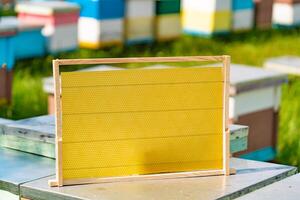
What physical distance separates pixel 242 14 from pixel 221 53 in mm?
1891

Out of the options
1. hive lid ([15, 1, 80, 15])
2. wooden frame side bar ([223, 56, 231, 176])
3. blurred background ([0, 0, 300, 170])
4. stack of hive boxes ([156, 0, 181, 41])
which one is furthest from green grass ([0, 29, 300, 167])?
wooden frame side bar ([223, 56, 231, 176])

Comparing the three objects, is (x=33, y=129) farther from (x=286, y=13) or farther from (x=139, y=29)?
(x=286, y=13)

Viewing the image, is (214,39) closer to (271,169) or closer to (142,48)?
(142,48)

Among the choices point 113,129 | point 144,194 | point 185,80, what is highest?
point 185,80

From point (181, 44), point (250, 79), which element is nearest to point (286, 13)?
point (181, 44)

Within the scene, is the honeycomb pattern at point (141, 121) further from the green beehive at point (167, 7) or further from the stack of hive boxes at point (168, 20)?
the stack of hive boxes at point (168, 20)

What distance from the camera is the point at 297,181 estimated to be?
2.82 m

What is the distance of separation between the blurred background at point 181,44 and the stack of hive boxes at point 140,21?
0.5 inches

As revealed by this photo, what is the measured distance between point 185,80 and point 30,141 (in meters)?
0.77

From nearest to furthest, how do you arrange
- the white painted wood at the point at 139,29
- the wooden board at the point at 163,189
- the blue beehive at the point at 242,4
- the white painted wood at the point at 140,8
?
the wooden board at the point at 163,189, the white painted wood at the point at 140,8, the white painted wood at the point at 139,29, the blue beehive at the point at 242,4

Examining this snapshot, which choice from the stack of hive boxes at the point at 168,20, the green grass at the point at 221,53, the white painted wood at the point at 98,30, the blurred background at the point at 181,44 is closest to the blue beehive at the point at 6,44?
the blurred background at the point at 181,44

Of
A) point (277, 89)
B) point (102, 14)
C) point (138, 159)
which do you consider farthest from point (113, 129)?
point (102, 14)

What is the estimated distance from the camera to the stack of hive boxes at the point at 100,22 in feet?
30.3

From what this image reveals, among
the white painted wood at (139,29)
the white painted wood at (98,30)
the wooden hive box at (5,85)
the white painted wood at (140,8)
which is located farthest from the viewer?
the white painted wood at (139,29)
